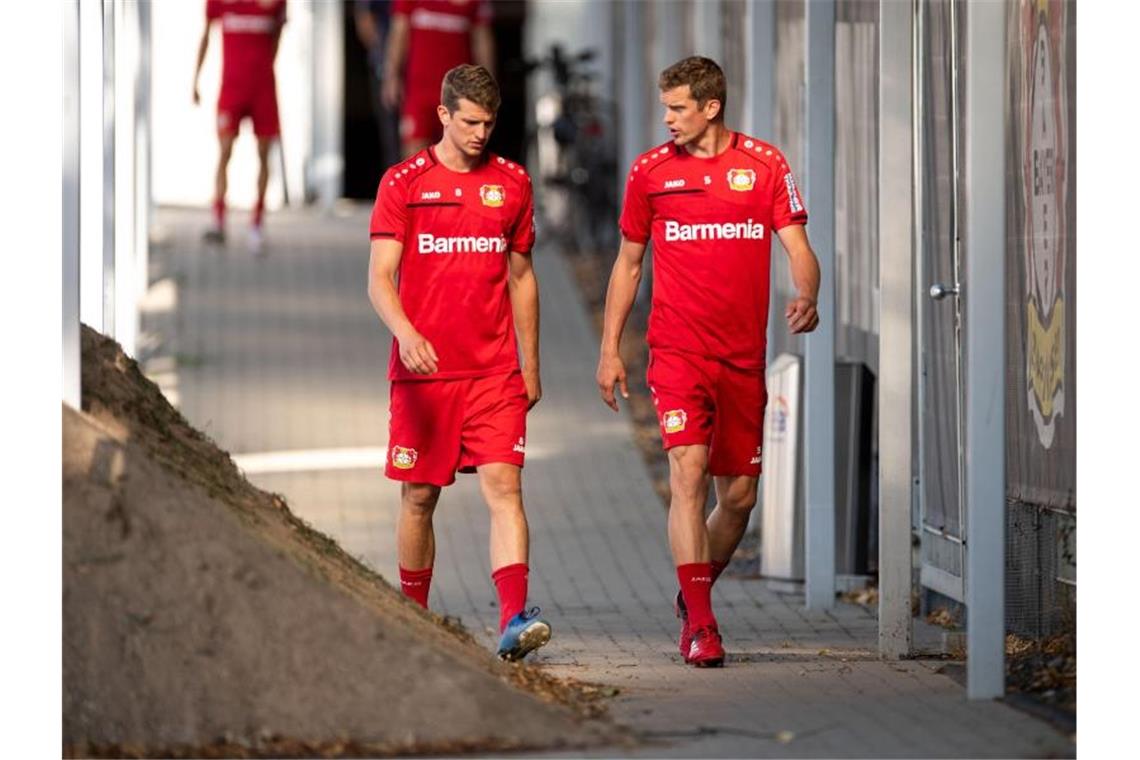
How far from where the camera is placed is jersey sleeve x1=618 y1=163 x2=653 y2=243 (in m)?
9.48

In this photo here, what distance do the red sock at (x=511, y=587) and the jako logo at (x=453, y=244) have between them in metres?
1.13

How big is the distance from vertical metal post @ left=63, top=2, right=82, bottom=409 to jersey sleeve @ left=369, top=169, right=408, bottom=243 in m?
1.74

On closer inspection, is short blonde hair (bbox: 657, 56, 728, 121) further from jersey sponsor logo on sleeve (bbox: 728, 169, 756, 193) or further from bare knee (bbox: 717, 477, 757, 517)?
bare knee (bbox: 717, 477, 757, 517)

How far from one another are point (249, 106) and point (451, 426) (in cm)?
1100

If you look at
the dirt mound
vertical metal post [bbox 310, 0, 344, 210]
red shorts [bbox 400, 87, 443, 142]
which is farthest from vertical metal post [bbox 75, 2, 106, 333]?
vertical metal post [bbox 310, 0, 344, 210]

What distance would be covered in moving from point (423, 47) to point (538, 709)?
14135 mm

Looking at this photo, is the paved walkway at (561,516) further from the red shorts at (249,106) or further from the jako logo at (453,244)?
the jako logo at (453,244)

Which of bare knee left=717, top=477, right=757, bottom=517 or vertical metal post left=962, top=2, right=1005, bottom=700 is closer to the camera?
vertical metal post left=962, top=2, right=1005, bottom=700

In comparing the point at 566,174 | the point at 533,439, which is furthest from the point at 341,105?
the point at 533,439

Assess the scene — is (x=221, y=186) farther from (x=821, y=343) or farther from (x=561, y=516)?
(x=821, y=343)

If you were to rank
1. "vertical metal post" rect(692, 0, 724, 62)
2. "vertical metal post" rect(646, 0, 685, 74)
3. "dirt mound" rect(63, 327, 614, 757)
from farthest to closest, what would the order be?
"vertical metal post" rect(646, 0, 685, 74) < "vertical metal post" rect(692, 0, 724, 62) < "dirt mound" rect(63, 327, 614, 757)

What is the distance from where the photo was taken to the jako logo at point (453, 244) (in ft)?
30.5
